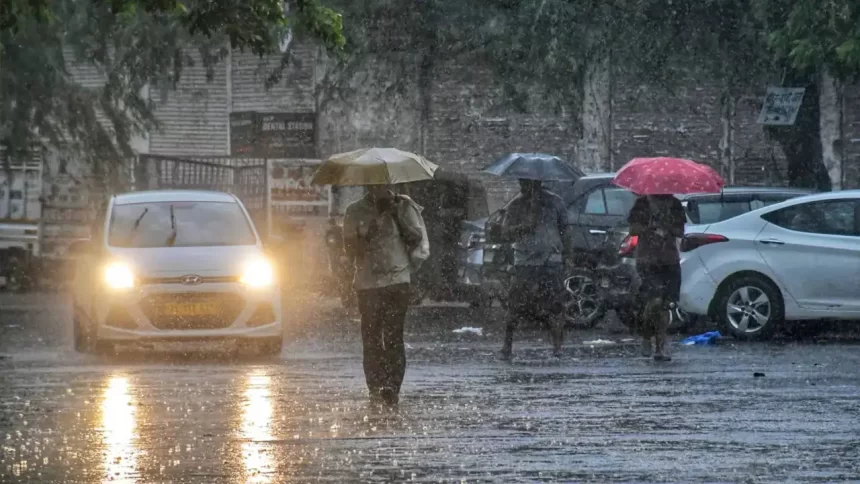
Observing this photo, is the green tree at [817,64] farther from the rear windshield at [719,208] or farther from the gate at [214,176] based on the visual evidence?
the gate at [214,176]

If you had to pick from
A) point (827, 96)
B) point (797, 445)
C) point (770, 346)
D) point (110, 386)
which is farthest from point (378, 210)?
point (827, 96)

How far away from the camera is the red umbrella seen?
16453 millimetres

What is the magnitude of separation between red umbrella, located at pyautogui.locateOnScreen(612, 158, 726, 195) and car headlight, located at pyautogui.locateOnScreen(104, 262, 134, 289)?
4.57m

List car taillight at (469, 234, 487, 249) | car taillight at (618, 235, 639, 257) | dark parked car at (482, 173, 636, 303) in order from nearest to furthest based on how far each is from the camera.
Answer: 1. car taillight at (618, 235, 639, 257)
2. dark parked car at (482, 173, 636, 303)
3. car taillight at (469, 234, 487, 249)

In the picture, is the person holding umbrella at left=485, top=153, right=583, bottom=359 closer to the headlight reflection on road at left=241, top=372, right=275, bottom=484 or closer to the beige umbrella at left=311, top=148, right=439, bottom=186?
the headlight reflection on road at left=241, top=372, right=275, bottom=484

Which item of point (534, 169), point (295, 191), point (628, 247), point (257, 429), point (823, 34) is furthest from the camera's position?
point (295, 191)

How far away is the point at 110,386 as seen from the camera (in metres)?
14.1

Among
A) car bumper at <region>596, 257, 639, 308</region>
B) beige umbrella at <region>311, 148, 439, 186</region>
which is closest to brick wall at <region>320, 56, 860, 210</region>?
car bumper at <region>596, 257, 639, 308</region>

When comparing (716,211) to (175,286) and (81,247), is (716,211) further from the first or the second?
(81,247)

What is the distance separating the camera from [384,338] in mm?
12648

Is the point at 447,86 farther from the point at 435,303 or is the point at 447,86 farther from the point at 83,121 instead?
the point at 435,303

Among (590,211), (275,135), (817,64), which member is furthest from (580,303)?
(275,135)

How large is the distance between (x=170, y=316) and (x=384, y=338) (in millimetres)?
4553

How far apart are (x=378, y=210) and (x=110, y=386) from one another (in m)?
2.77
